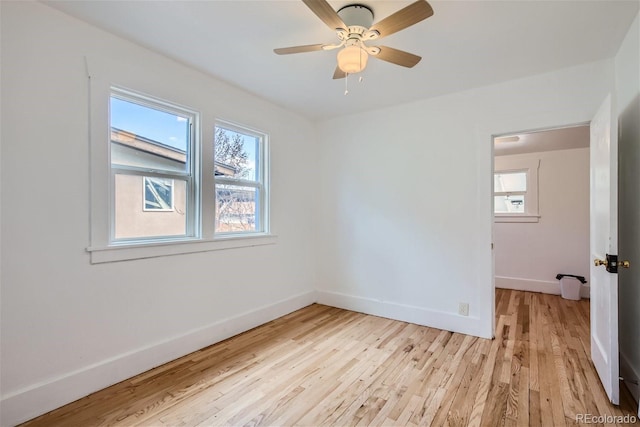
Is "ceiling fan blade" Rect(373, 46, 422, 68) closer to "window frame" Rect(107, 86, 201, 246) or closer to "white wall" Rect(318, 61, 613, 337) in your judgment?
"white wall" Rect(318, 61, 613, 337)

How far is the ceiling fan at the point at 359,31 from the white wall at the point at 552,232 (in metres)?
4.19

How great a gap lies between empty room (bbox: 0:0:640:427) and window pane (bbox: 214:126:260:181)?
0.08 ft

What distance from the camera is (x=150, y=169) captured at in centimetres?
248

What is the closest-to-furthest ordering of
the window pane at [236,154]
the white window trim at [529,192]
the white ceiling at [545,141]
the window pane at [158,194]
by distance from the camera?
the window pane at [158,194] → the window pane at [236,154] → the white ceiling at [545,141] → the white window trim at [529,192]

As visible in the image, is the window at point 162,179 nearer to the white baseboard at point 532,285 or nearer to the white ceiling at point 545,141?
the white ceiling at point 545,141

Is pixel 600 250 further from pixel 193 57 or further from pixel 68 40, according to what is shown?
pixel 68 40

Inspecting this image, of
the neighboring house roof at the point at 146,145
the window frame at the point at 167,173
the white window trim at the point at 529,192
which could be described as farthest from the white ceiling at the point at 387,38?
the white window trim at the point at 529,192

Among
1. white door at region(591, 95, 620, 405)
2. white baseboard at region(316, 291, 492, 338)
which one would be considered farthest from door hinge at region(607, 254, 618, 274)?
white baseboard at region(316, 291, 492, 338)

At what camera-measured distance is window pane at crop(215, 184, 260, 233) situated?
3088 mm

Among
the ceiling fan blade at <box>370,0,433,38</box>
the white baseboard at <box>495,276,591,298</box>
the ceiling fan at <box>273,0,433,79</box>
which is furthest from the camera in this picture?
the white baseboard at <box>495,276,591,298</box>

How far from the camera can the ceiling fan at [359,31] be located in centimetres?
160

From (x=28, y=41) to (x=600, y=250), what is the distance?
13.2 ft

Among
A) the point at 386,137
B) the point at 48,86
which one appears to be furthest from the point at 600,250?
the point at 48,86

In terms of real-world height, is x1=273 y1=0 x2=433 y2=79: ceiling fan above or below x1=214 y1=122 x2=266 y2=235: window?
above
